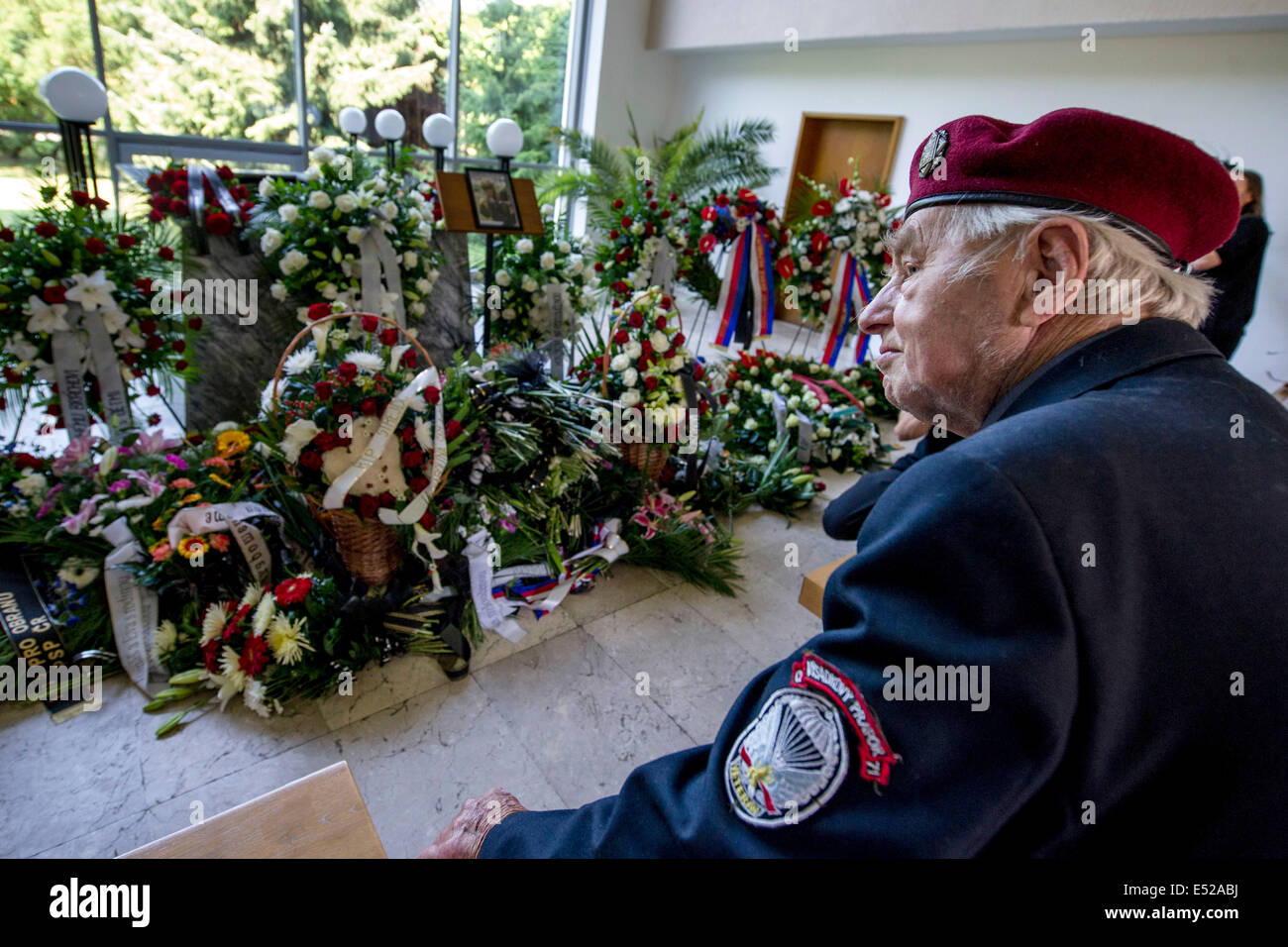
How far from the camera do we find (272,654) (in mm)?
2121

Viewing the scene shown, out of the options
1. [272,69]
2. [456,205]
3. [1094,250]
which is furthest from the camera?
[272,69]

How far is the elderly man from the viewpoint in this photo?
0.58 metres

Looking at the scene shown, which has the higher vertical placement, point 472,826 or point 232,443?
point 472,826

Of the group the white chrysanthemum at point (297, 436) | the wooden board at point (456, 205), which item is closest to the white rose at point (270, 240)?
the wooden board at point (456, 205)

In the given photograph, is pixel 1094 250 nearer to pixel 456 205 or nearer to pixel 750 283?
pixel 456 205

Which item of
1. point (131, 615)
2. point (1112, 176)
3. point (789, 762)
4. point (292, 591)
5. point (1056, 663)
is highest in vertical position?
point (1112, 176)

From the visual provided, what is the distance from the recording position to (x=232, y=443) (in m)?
2.48

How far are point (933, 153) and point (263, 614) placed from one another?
2.13 metres

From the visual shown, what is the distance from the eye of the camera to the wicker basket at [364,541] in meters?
2.19

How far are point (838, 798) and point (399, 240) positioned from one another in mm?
3582

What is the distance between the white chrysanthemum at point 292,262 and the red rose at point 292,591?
5.83ft

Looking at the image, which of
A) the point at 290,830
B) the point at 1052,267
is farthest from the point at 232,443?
the point at 1052,267
